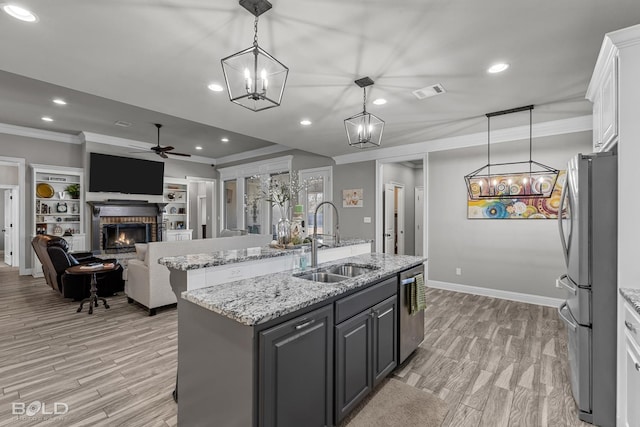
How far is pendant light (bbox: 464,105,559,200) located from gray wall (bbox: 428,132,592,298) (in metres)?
0.13

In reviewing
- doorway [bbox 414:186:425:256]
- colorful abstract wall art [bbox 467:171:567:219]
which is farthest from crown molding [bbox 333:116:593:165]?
doorway [bbox 414:186:425:256]

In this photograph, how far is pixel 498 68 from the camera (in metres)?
2.72

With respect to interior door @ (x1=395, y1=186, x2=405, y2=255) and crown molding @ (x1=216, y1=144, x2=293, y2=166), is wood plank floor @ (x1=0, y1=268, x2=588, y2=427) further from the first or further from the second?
crown molding @ (x1=216, y1=144, x2=293, y2=166)

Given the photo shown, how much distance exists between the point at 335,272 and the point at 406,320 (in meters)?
0.75

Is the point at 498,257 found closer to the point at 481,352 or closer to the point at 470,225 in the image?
the point at 470,225

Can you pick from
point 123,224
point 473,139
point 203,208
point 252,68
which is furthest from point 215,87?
point 203,208

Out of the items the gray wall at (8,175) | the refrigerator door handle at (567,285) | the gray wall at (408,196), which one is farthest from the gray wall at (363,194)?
the gray wall at (8,175)

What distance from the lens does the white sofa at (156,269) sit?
147 inches

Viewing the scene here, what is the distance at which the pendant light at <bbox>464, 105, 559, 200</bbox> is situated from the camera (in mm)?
4199

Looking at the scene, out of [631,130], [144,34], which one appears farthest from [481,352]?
[144,34]

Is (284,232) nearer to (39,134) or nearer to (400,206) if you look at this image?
(400,206)

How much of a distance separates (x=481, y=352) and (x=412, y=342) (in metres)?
0.80

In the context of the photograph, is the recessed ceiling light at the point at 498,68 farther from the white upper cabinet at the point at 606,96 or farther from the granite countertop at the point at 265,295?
the granite countertop at the point at 265,295

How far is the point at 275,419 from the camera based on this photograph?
1.43m
